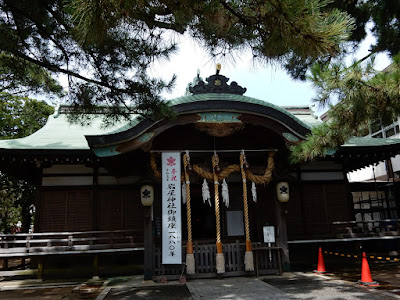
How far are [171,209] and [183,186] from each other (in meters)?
0.75

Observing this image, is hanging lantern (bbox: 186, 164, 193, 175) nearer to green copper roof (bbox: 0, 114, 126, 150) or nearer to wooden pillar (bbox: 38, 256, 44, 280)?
green copper roof (bbox: 0, 114, 126, 150)

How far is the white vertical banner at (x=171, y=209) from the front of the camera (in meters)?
8.03

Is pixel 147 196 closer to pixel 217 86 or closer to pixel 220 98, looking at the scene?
pixel 220 98

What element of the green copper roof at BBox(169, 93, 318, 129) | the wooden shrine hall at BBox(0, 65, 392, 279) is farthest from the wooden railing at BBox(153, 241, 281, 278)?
the green copper roof at BBox(169, 93, 318, 129)

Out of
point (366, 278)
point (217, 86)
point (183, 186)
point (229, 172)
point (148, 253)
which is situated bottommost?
point (366, 278)

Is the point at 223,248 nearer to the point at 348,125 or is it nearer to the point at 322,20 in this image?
the point at 348,125

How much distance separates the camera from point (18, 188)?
18188mm

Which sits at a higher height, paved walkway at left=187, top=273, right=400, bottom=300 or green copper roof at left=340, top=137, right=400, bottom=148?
green copper roof at left=340, top=137, right=400, bottom=148

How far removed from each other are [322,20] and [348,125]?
3.00m

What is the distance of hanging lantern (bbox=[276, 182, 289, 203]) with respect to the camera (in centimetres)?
891

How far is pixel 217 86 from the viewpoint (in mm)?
9305

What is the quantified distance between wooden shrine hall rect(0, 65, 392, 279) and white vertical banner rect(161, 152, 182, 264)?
0.03 m

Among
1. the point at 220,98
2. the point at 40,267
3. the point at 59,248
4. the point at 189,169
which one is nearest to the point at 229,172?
the point at 189,169

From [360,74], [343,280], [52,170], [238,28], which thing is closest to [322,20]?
[238,28]
